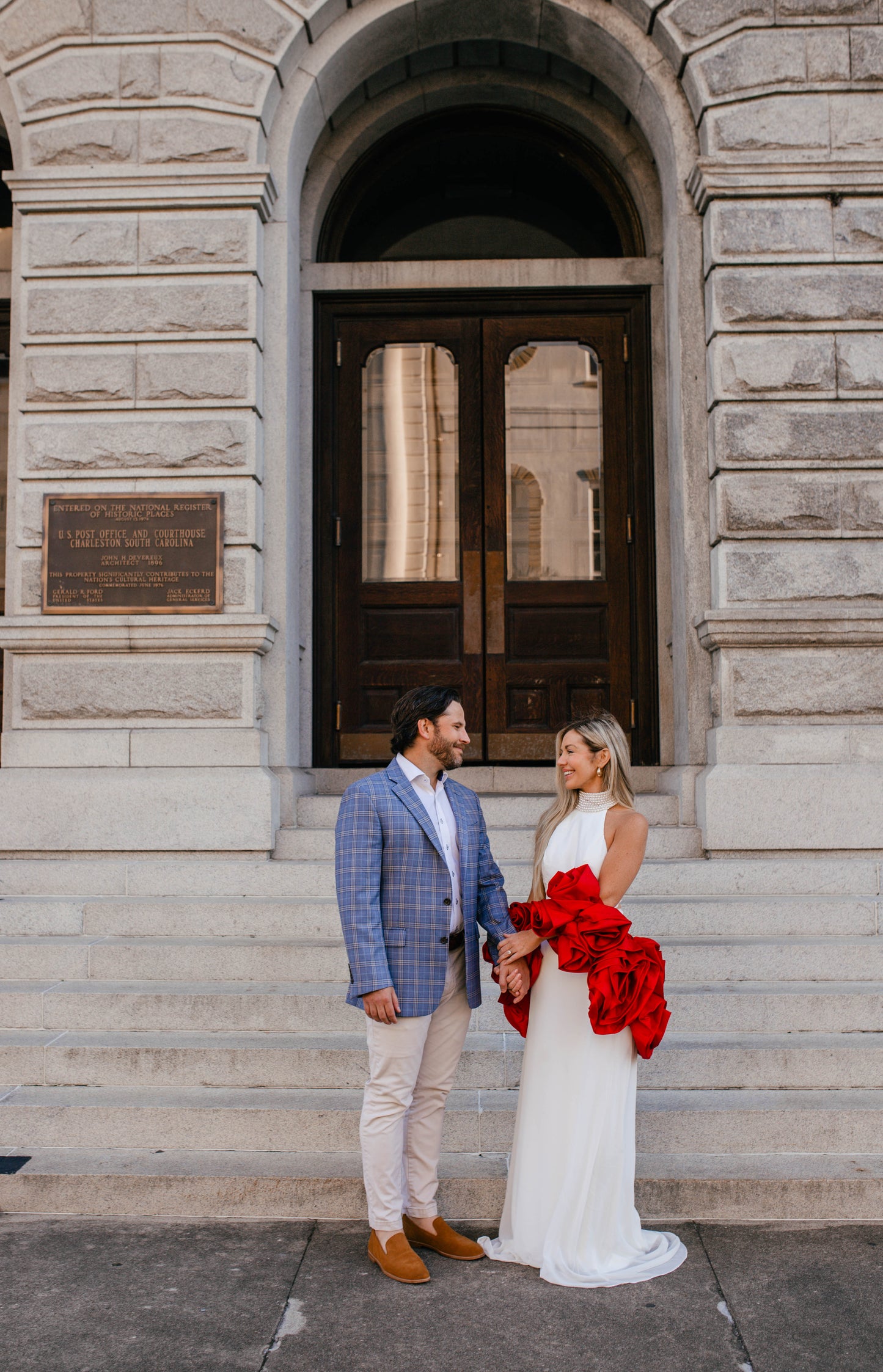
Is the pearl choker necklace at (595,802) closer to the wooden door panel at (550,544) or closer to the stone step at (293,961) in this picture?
the stone step at (293,961)

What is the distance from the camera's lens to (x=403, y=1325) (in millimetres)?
3602

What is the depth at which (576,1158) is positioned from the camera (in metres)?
3.97

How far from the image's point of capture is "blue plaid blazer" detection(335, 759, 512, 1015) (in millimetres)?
4051

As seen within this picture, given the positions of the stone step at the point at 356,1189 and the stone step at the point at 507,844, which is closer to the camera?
the stone step at the point at 356,1189

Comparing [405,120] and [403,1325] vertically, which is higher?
[405,120]

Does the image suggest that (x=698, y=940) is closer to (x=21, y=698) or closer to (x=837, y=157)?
(x=21, y=698)

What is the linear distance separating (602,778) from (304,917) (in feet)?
8.61

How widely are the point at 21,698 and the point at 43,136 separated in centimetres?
393

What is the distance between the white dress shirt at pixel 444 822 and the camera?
4.29 meters

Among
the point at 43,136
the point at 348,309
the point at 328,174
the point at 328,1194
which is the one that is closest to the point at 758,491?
the point at 348,309

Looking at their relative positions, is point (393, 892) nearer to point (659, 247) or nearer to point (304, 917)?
point (304, 917)

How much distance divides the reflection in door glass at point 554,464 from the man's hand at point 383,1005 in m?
5.07

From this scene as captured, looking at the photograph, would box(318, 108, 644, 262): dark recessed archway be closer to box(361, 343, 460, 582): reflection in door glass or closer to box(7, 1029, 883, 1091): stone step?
box(361, 343, 460, 582): reflection in door glass

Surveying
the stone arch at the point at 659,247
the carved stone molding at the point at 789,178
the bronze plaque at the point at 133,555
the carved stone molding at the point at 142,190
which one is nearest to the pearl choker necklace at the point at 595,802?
the stone arch at the point at 659,247
